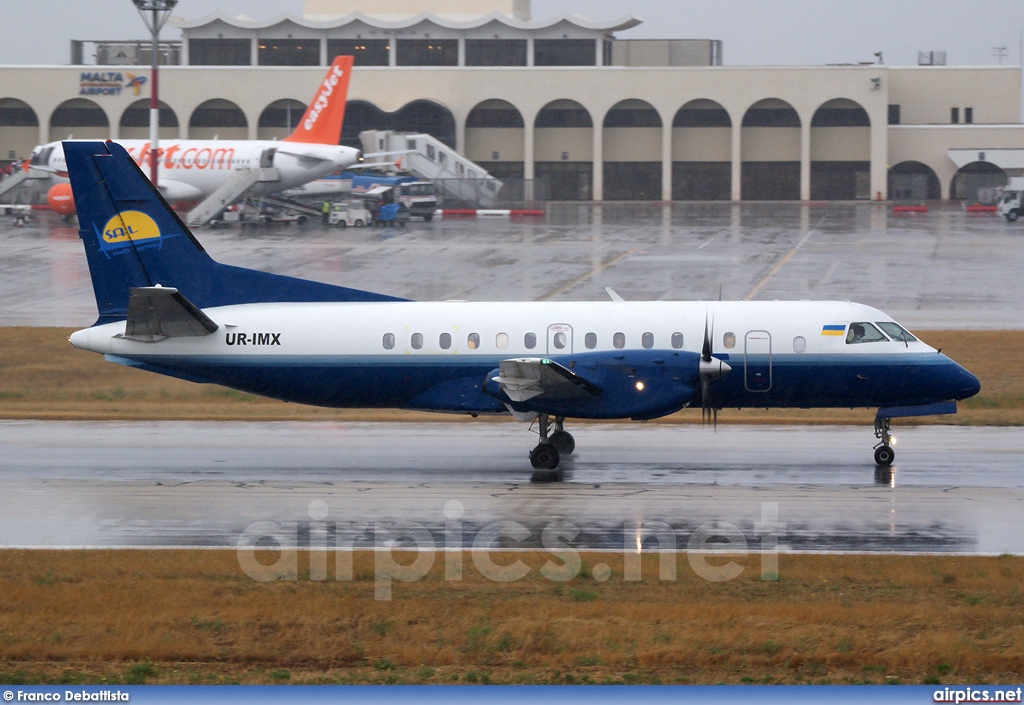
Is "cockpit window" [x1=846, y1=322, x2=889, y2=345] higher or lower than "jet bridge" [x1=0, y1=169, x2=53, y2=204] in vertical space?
lower

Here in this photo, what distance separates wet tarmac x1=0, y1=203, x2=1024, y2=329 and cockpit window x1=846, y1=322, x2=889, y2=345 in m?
18.2

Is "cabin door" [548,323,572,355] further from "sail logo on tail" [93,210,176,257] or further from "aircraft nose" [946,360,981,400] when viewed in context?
"sail logo on tail" [93,210,176,257]

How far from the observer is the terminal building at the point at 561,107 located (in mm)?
103500

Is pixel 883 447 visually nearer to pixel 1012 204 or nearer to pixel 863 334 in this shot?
pixel 863 334

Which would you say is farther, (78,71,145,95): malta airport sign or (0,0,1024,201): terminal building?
(0,0,1024,201): terminal building

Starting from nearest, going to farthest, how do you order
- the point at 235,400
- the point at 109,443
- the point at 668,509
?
the point at 668,509, the point at 109,443, the point at 235,400

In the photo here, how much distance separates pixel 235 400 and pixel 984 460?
19.5 metres

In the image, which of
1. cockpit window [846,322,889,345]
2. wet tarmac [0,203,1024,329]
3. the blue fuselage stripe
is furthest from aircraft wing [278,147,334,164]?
cockpit window [846,322,889,345]

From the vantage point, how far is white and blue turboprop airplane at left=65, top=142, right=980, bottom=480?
23.2 m

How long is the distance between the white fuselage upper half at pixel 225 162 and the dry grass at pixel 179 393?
35.6 m

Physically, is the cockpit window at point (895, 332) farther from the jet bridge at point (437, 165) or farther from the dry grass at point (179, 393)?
the jet bridge at point (437, 165)

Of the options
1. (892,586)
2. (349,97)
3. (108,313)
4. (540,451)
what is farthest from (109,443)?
(349,97)

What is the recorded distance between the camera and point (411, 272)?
54.6 m

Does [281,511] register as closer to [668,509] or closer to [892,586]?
[668,509]
